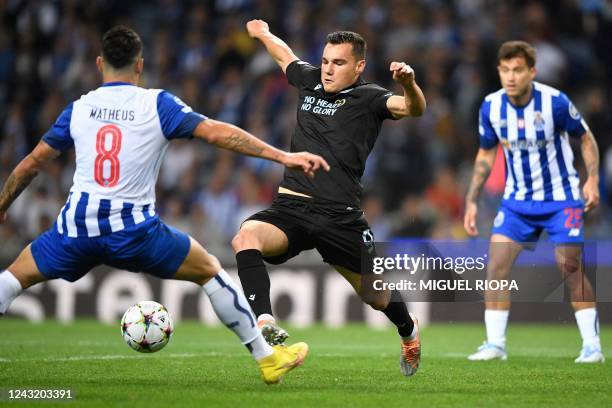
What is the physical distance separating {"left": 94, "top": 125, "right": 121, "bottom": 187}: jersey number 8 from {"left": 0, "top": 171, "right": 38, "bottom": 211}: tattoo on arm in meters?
0.50

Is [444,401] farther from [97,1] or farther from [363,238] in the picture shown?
[97,1]

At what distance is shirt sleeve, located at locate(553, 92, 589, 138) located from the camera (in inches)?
356

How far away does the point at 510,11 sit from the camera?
1675 centimetres

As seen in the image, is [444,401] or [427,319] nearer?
[444,401]

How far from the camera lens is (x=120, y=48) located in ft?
21.3

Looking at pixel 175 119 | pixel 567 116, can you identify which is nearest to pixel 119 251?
pixel 175 119

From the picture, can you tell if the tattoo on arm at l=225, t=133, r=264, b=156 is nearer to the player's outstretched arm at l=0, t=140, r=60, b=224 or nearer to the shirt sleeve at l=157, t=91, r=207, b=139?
the shirt sleeve at l=157, t=91, r=207, b=139

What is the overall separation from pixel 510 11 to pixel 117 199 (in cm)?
1161

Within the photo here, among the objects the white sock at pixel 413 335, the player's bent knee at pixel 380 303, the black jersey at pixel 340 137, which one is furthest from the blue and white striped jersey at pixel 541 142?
the player's bent knee at pixel 380 303

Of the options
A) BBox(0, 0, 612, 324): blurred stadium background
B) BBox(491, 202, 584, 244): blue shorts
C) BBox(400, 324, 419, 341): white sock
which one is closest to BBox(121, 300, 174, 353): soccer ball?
BBox(400, 324, 419, 341): white sock

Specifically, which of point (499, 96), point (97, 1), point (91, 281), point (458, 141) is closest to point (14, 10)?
point (97, 1)

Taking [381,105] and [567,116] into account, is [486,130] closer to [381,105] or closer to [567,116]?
[567,116]

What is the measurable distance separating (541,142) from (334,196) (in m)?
2.35

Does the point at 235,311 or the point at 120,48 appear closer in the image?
the point at 120,48
